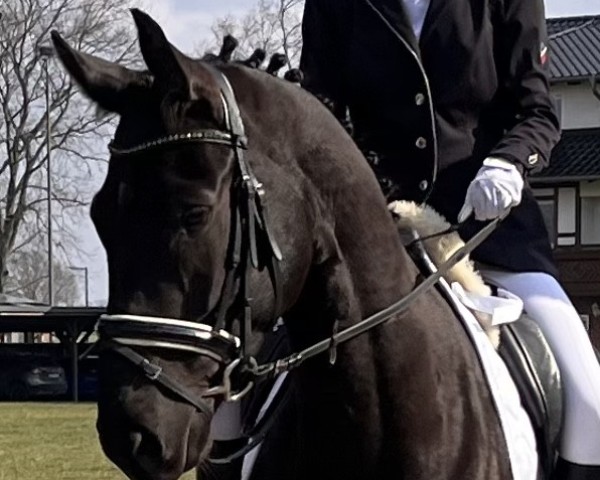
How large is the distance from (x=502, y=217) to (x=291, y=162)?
941mm

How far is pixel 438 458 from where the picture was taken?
420cm

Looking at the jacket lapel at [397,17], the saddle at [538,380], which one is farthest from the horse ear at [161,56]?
the saddle at [538,380]

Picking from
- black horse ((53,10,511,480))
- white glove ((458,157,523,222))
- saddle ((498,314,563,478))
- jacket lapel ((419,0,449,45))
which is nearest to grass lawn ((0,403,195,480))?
saddle ((498,314,563,478))

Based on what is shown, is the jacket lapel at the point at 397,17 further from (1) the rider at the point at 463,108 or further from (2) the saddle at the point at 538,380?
(2) the saddle at the point at 538,380

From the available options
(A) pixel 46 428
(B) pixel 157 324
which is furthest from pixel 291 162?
(A) pixel 46 428

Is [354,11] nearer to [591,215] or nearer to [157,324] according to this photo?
[157,324]

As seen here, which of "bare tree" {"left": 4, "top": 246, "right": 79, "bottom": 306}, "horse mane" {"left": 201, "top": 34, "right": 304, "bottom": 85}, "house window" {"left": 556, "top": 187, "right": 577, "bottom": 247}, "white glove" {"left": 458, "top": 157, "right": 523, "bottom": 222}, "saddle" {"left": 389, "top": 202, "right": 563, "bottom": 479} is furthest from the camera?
"bare tree" {"left": 4, "top": 246, "right": 79, "bottom": 306}

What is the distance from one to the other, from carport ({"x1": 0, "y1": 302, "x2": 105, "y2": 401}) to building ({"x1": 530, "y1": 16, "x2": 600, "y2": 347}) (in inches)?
579

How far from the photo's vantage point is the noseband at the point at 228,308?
3.55m

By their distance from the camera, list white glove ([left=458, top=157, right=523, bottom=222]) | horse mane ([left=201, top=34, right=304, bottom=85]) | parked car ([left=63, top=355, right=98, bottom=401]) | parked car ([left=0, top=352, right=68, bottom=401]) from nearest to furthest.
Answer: horse mane ([left=201, top=34, right=304, bottom=85]) < white glove ([left=458, top=157, right=523, bottom=222]) < parked car ([left=63, top=355, right=98, bottom=401]) < parked car ([left=0, top=352, right=68, bottom=401])

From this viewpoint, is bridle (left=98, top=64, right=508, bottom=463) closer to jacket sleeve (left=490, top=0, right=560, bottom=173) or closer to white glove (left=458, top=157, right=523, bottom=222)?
white glove (left=458, top=157, right=523, bottom=222)

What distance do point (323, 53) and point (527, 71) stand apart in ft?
2.33

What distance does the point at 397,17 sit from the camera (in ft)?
15.8

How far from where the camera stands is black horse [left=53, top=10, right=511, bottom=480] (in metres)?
3.57
